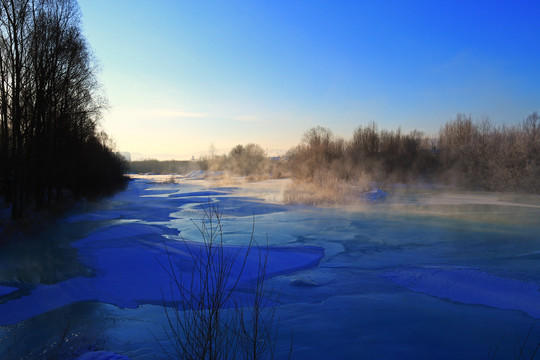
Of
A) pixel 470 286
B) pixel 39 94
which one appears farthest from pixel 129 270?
pixel 39 94

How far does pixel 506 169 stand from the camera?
24.3m

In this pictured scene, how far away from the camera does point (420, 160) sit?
3250 cm

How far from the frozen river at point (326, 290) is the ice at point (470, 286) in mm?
25

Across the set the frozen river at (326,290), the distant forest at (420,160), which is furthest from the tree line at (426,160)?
the frozen river at (326,290)

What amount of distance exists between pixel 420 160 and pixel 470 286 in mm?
29642

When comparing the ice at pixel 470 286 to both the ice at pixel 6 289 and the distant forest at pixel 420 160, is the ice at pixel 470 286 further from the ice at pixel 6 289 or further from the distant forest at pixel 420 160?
the distant forest at pixel 420 160

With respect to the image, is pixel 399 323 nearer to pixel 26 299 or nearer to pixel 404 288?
pixel 404 288

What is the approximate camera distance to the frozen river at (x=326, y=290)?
148 inches

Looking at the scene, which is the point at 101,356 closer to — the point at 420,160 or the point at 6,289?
the point at 6,289

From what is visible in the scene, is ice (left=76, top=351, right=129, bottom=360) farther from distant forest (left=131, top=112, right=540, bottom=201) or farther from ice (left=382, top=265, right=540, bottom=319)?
distant forest (left=131, top=112, right=540, bottom=201)

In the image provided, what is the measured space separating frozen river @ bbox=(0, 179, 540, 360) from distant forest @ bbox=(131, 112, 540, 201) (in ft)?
34.5

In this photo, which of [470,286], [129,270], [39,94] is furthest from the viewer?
[39,94]

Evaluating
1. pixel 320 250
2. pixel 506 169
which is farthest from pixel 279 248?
pixel 506 169

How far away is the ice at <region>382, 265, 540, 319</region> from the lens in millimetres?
4738
